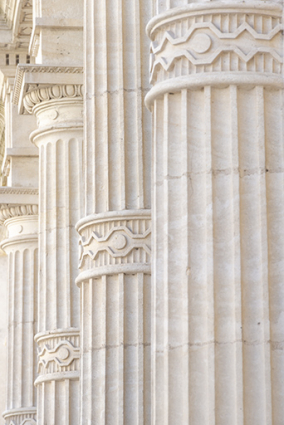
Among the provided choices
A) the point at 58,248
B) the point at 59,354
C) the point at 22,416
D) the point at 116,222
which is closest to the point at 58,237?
the point at 58,248

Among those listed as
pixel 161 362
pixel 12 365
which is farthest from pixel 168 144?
pixel 12 365

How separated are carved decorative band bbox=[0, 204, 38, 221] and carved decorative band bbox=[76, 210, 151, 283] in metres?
9.48

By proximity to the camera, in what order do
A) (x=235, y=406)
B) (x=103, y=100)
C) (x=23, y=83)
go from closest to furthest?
1. (x=235, y=406)
2. (x=103, y=100)
3. (x=23, y=83)

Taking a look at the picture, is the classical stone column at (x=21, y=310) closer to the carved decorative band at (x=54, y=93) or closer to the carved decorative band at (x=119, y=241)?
the carved decorative band at (x=54, y=93)

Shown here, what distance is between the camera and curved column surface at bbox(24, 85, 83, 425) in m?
14.7

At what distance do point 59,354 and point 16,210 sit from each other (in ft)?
21.1

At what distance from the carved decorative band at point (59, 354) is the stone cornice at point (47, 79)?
3.65 metres

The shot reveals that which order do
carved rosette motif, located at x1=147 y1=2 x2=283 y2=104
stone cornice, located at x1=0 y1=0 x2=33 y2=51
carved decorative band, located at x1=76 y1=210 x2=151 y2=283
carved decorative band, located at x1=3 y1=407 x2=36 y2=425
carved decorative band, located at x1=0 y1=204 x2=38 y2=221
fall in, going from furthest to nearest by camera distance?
1. stone cornice, located at x1=0 y1=0 x2=33 y2=51
2. carved decorative band, located at x1=0 y1=204 x2=38 y2=221
3. carved decorative band, located at x1=3 y1=407 x2=36 y2=425
4. carved decorative band, located at x1=76 y1=210 x2=151 y2=283
5. carved rosette motif, located at x1=147 y1=2 x2=283 y2=104

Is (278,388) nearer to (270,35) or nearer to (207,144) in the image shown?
(207,144)

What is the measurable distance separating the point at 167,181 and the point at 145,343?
13.4 ft

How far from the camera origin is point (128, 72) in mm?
11883

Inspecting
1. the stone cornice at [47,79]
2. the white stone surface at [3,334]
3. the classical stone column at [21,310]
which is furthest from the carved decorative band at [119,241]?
the white stone surface at [3,334]

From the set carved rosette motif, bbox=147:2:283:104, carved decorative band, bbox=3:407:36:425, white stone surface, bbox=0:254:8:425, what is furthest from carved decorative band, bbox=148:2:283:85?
white stone surface, bbox=0:254:8:425

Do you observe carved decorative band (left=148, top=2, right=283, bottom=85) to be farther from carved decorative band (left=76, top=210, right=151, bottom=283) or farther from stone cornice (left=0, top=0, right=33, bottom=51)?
stone cornice (left=0, top=0, right=33, bottom=51)
